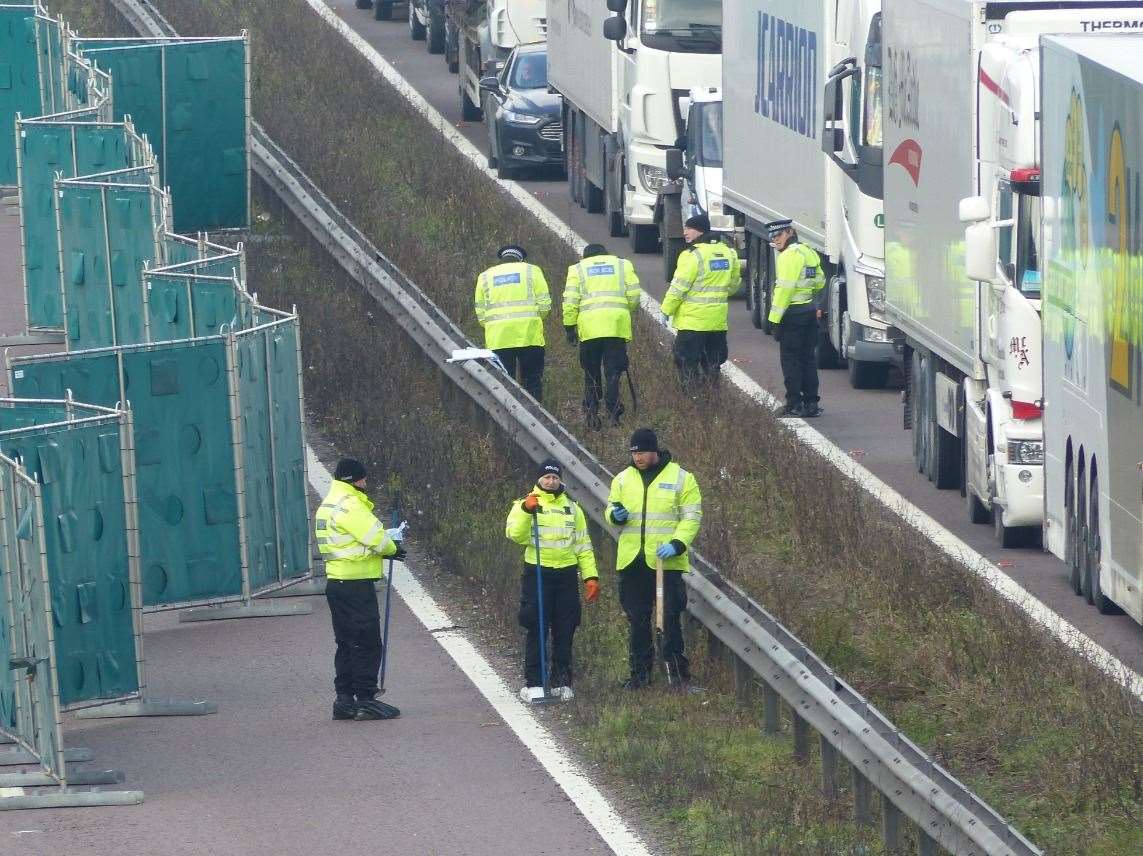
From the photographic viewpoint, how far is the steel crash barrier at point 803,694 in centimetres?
1030

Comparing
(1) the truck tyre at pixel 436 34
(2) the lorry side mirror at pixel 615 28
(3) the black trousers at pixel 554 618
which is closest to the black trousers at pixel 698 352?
(3) the black trousers at pixel 554 618

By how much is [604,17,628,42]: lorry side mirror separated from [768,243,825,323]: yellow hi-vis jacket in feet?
26.6

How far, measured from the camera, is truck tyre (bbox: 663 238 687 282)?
94.5 feet

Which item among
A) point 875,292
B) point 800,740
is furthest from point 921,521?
point 800,740

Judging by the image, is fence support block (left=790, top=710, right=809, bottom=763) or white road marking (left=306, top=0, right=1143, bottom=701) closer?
fence support block (left=790, top=710, right=809, bottom=763)

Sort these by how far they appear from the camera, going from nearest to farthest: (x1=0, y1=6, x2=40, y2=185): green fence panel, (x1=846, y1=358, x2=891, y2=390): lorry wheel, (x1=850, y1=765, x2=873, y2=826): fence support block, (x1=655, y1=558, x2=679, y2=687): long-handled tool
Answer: (x1=850, y1=765, x2=873, y2=826): fence support block, (x1=655, y1=558, x2=679, y2=687): long-handled tool, (x1=846, y1=358, x2=891, y2=390): lorry wheel, (x1=0, y1=6, x2=40, y2=185): green fence panel

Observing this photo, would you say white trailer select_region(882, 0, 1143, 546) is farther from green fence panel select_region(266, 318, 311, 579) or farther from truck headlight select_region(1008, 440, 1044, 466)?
green fence panel select_region(266, 318, 311, 579)

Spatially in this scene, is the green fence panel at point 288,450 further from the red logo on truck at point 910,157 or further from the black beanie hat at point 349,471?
the red logo on truck at point 910,157

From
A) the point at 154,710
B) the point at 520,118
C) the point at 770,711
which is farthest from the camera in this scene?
the point at 520,118

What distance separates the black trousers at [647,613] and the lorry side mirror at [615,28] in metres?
16.5

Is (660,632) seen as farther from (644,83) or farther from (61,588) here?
(644,83)

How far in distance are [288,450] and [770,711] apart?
4558 mm

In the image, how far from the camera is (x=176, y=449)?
617 inches

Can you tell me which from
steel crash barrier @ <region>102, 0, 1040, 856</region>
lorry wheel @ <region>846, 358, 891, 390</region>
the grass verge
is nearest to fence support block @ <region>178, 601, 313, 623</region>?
the grass verge
